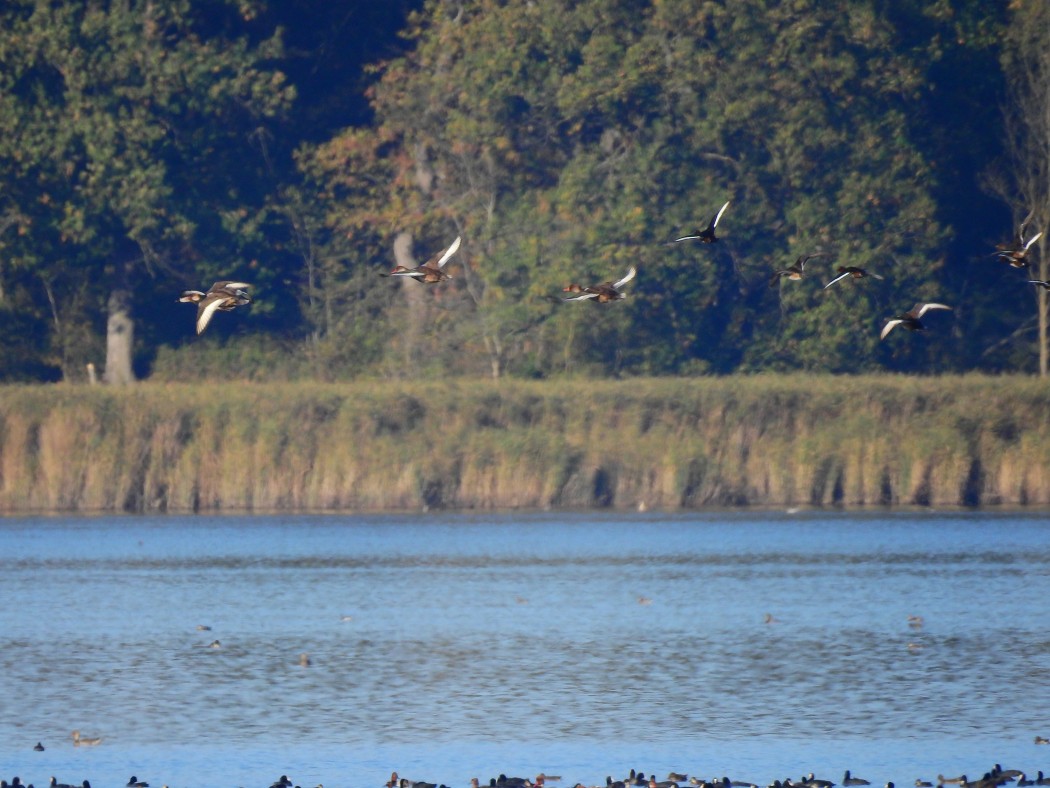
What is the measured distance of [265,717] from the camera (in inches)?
716

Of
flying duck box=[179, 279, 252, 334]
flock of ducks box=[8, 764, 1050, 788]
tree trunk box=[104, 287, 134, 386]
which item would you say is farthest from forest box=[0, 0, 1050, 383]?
flock of ducks box=[8, 764, 1050, 788]

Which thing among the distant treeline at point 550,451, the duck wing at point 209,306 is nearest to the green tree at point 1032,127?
the distant treeline at point 550,451

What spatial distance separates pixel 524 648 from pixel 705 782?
8.14 m

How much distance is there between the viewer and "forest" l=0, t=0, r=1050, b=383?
4497 centimetres

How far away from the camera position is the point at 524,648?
2241 cm

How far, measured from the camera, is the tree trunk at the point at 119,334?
156ft

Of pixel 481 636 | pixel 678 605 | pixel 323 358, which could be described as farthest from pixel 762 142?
pixel 481 636

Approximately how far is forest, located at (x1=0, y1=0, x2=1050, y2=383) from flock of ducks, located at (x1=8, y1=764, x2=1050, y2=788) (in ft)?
95.4

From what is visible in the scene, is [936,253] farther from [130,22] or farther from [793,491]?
[130,22]

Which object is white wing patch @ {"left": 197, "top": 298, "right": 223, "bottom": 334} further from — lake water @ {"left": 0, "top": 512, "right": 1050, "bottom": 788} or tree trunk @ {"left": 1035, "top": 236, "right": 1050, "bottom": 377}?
tree trunk @ {"left": 1035, "top": 236, "right": 1050, "bottom": 377}

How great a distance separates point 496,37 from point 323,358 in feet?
28.6

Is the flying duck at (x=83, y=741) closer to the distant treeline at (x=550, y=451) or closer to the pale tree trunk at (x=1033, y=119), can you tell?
the distant treeline at (x=550, y=451)

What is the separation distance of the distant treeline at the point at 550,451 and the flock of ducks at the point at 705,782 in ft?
69.0

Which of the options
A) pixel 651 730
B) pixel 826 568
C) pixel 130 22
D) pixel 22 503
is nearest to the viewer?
pixel 651 730
